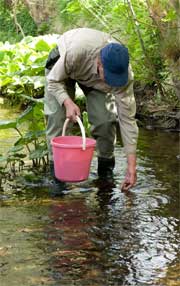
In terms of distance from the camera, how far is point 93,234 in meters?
3.58

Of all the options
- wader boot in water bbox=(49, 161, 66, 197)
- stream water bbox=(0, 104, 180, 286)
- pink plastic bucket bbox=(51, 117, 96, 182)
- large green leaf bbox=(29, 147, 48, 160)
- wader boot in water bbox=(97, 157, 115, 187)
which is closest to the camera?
stream water bbox=(0, 104, 180, 286)

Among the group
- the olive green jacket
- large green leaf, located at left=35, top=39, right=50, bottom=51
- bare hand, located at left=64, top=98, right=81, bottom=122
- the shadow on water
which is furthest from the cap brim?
large green leaf, located at left=35, top=39, right=50, bottom=51

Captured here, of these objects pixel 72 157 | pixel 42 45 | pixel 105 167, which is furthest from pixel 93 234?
pixel 42 45

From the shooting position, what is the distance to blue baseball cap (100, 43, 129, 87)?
148 inches

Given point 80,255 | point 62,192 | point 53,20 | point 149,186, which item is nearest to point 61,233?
point 80,255

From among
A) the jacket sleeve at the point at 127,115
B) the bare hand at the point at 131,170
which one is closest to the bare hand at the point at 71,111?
the jacket sleeve at the point at 127,115

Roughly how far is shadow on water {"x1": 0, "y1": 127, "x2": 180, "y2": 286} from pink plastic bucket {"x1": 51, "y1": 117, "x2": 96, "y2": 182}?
0.22 meters

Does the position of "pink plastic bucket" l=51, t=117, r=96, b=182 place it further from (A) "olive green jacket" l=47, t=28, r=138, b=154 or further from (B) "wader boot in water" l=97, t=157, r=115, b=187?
(B) "wader boot in water" l=97, t=157, r=115, b=187

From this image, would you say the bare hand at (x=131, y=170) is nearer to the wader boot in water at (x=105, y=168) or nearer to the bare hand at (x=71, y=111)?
the bare hand at (x=71, y=111)

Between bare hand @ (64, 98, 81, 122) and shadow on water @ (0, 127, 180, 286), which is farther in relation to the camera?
bare hand @ (64, 98, 81, 122)

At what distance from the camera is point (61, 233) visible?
359 cm

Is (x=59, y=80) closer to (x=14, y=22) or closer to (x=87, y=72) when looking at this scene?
(x=87, y=72)

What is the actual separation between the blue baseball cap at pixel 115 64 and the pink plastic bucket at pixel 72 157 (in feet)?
1.18

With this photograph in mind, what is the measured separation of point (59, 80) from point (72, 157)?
1.84 ft
